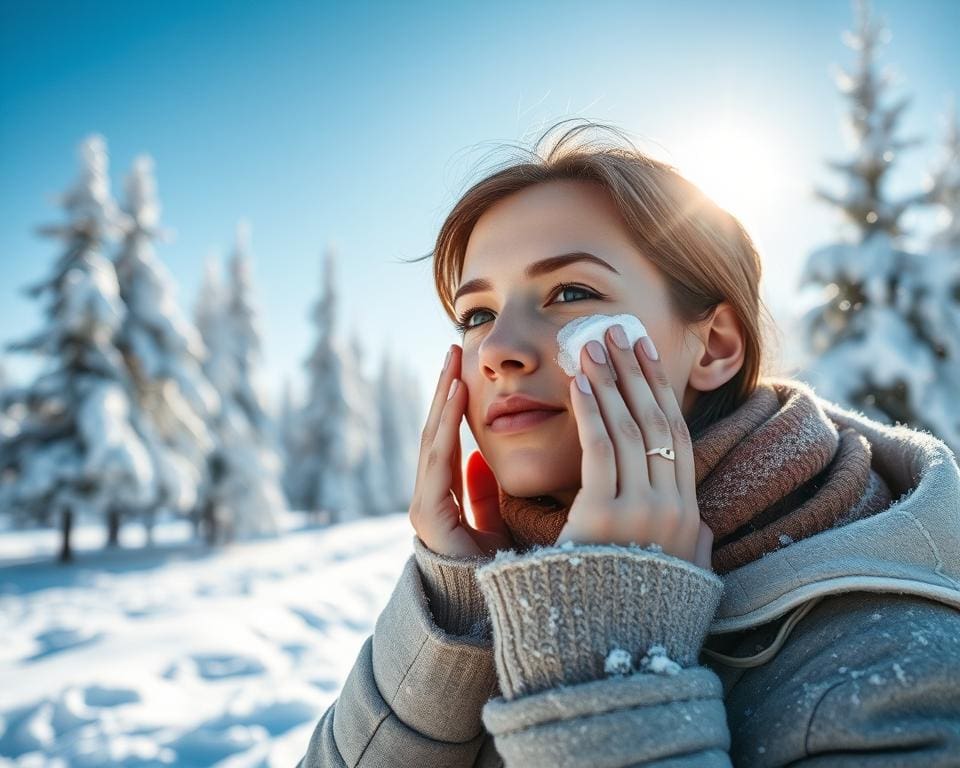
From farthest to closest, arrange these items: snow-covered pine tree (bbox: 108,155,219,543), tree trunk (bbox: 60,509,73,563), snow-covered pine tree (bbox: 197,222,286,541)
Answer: snow-covered pine tree (bbox: 197,222,286,541)
snow-covered pine tree (bbox: 108,155,219,543)
tree trunk (bbox: 60,509,73,563)

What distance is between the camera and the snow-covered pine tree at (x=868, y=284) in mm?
10820

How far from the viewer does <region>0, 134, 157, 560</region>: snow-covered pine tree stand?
16.3 meters

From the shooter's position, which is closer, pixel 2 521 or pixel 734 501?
pixel 734 501

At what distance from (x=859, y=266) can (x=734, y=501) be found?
40.3ft

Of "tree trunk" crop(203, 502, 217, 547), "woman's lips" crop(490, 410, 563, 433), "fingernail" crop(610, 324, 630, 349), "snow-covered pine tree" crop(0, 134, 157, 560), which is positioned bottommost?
"tree trunk" crop(203, 502, 217, 547)

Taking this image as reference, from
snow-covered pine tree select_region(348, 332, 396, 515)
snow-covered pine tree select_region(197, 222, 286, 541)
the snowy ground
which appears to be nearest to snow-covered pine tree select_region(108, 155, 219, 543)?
snow-covered pine tree select_region(197, 222, 286, 541)

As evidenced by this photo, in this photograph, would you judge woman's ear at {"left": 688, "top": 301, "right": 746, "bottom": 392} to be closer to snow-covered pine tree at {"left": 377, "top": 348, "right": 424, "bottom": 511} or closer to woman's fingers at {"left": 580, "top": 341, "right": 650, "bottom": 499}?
woman's fingers at {"left": 580, "top": 341, "right": 650, "bottom": 499}

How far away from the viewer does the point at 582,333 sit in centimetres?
166

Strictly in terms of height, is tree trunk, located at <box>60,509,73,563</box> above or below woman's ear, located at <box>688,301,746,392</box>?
below

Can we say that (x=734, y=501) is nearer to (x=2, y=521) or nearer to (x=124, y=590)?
(x=124, y=590)

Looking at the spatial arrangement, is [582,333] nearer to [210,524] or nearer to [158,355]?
[158,355]

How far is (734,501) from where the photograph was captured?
5.19 ft

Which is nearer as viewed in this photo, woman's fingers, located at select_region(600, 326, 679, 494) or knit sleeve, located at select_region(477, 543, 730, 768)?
knit sleeve, located at select_region(477, 543, 730, 768)

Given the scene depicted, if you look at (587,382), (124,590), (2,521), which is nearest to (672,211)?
(587,382)
